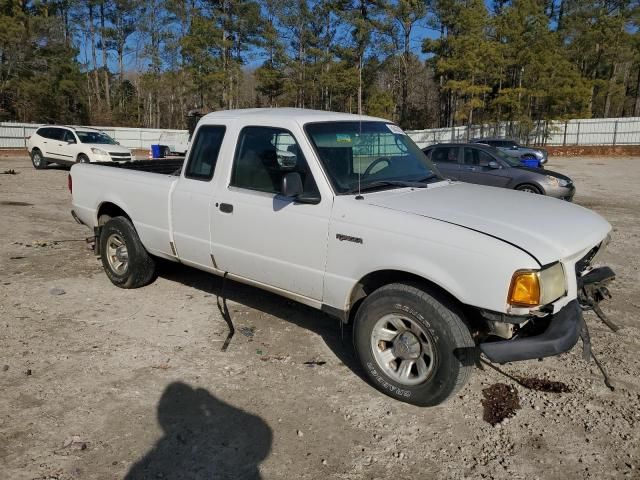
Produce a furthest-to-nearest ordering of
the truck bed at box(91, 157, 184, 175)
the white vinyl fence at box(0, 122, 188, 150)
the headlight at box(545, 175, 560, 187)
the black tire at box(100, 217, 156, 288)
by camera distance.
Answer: the white vinyl fence at box(0, 122, 188, 150) → the headlight at box(545, 175, 560, 187) → the truck bed at box(91, 157, 184, 175) → the black tire at box(100, 217, 156, 288)

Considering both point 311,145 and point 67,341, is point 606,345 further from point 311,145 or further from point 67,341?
point 67,341

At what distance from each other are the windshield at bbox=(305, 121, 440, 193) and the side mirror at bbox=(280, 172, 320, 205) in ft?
0.64

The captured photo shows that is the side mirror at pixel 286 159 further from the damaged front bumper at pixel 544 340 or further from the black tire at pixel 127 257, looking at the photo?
the black tire at pixel 127 257

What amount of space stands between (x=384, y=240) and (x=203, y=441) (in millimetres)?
1706

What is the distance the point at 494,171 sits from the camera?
12.6 m

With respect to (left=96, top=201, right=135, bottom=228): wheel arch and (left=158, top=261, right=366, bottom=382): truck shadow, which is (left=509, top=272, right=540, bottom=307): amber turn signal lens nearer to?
(left=158, top=261, right=366, bottom=382): truck shadow

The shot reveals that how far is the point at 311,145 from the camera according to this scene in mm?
3879

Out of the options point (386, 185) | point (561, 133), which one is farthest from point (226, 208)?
point (561, 133)

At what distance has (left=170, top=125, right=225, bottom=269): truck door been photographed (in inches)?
179

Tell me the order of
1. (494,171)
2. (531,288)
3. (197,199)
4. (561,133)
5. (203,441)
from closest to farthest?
1. (531,288)
2. (203,441)
3. (197,199)
4. (494,171)
5. (561,133)

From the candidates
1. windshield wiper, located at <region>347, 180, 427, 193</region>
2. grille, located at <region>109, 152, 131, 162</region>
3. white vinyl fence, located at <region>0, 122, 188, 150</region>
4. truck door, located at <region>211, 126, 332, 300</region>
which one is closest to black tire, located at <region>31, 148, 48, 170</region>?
grille, located at <region>109, 152, 131, 162</region>

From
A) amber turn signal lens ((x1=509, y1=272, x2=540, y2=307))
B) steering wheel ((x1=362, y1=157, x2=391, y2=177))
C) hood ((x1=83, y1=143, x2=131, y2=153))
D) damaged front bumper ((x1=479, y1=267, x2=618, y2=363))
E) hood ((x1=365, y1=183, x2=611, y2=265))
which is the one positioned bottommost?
damaged front bumper ((x1=479, y1=267, x2=618, y2=363))

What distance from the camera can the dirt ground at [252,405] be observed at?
2.92m

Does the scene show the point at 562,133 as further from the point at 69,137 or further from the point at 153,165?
the point at 153,165
